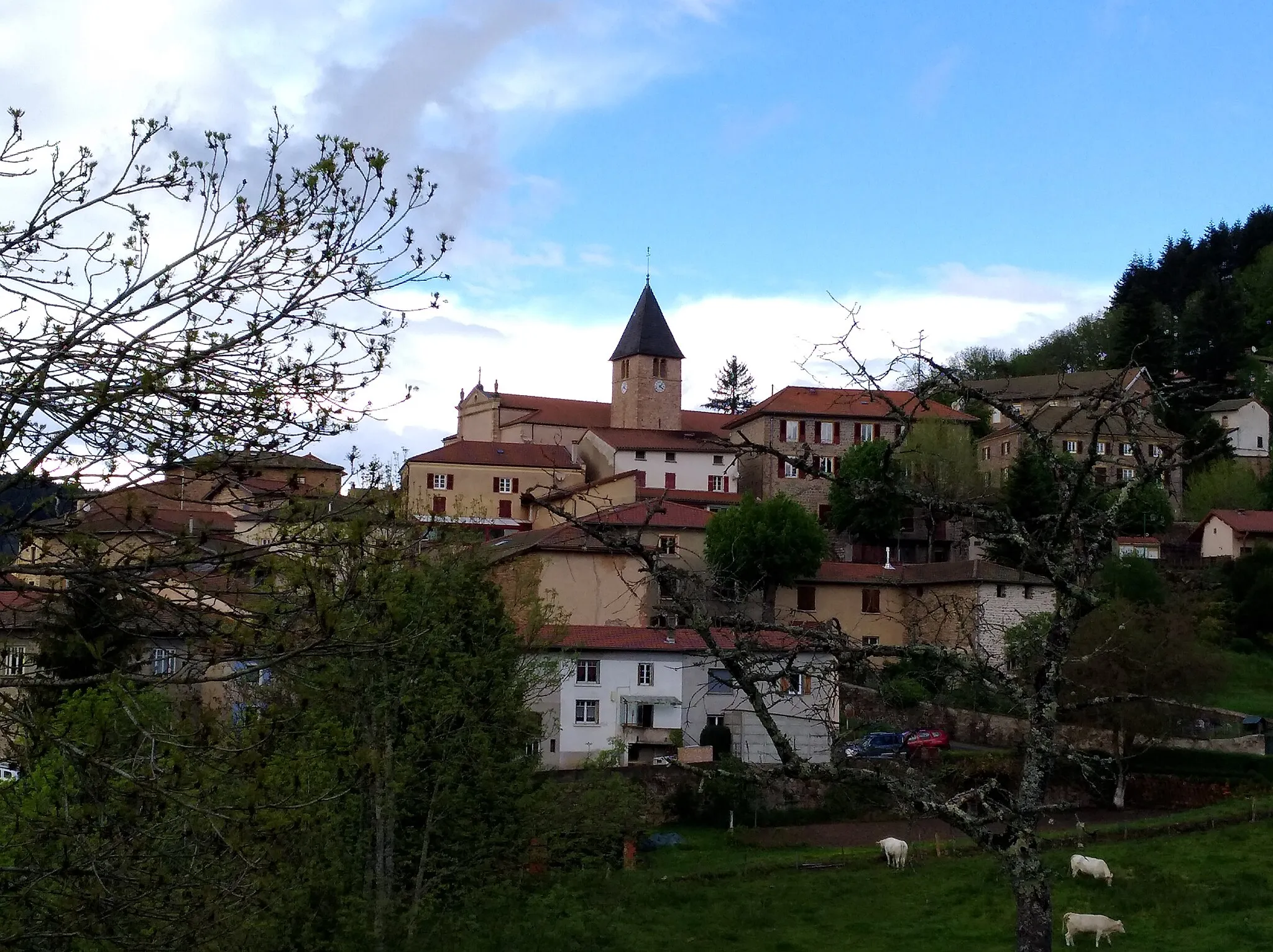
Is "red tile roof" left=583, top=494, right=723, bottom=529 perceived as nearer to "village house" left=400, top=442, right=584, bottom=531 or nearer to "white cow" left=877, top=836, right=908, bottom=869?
"village house" left=400, top=442, right=584, bottom=531

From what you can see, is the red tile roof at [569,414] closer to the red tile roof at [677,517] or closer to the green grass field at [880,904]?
the red tile roof at [677,517]

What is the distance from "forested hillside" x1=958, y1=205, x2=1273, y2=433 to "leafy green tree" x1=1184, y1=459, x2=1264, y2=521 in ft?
8.94

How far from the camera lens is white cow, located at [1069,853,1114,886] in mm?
27141

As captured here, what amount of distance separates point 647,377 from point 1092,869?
6152 cm

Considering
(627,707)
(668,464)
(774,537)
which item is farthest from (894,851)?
(668,464)

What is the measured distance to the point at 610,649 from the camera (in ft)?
138

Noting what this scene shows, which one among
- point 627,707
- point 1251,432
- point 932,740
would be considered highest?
point 1251,432

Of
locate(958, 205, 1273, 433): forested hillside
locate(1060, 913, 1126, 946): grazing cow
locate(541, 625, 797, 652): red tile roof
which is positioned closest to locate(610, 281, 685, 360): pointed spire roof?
locate(958, 205, 1273, 433): forested hillside

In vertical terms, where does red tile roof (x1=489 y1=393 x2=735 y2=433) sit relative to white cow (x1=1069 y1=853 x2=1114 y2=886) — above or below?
above

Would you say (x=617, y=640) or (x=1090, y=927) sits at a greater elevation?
(x=617, y=640)

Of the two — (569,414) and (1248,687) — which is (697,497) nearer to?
(569,414)

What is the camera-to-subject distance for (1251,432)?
87062 mm

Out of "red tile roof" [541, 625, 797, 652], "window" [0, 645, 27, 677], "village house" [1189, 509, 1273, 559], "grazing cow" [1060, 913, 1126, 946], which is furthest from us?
"village house" [1189, 509, 1273, 559]

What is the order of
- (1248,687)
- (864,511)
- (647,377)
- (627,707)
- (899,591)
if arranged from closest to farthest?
1. (627,707)
2. (1248,687)
3. (899,591)
4. (864,511)
5. (647,377)
